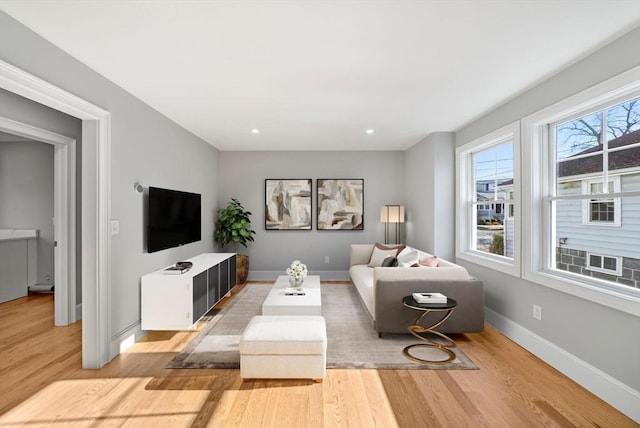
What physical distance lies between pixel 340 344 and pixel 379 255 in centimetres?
212

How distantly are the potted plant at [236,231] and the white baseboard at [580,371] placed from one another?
401 centimetres

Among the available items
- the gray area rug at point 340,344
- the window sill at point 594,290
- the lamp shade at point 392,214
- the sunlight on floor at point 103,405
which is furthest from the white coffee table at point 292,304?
the lamp shade at point 392,214

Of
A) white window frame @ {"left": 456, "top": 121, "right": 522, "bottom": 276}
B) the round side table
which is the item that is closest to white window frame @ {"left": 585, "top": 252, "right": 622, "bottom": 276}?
white window frame @ {"left": 456, "top": 121, "right": 522, "bottom": 276}

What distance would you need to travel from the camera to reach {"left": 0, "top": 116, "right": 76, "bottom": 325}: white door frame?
3576 mm

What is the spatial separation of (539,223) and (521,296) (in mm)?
753

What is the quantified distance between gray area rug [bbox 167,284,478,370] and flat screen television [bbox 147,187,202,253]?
106cm

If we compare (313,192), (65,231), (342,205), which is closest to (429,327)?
(342,205)

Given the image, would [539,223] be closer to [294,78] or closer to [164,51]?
[294,78]

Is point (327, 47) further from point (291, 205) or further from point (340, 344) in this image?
point (291, 205)

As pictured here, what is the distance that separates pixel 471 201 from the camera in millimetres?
4266

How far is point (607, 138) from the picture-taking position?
236cm

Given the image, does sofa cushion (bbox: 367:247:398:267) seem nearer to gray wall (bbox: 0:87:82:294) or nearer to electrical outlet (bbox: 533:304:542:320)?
electrical outlet (bbox: 533:304:542:320)

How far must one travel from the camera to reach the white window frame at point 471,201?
321 cm

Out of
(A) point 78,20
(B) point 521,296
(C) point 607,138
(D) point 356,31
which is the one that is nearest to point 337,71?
(D) point 356,31
